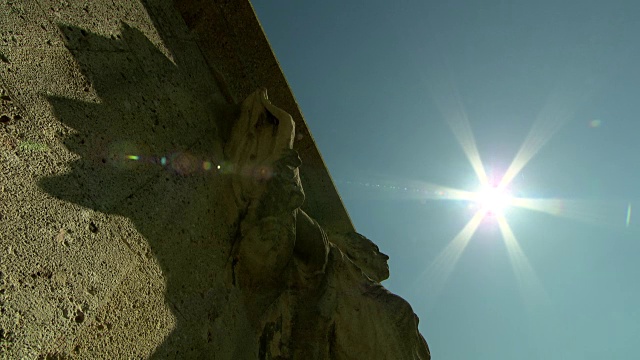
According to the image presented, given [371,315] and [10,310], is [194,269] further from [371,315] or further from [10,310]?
[371,315]

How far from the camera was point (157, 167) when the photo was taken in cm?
238

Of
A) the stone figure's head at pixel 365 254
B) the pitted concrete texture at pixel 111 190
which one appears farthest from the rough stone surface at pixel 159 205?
the stone figure's head at pixel 365 254

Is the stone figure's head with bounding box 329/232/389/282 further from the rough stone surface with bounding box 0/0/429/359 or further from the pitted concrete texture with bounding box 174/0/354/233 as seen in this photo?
the rough stone surface with bounding box 0/0/429/359

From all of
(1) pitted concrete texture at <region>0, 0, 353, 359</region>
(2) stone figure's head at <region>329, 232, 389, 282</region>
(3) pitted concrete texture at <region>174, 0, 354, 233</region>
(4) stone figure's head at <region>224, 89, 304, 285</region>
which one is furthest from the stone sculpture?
(2) stone figure's head at <region>329, 232, 389, 282</region>

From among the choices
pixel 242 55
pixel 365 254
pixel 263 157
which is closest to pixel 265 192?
pixel 263 157

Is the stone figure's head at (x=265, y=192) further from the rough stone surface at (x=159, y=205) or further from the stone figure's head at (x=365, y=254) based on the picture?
the stone figure's head at (x=365, y=254)

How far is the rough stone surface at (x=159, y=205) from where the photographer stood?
1.72 meters

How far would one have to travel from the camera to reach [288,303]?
3.13 metres

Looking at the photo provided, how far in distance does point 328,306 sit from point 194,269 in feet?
3.36

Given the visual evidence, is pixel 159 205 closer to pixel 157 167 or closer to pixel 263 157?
pixel 157 167

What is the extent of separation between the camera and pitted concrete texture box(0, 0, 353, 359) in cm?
167

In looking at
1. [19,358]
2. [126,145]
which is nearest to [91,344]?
[19,358]

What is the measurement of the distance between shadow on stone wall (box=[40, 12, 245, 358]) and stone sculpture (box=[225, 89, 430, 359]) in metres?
0.16

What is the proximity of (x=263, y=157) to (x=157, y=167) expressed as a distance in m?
0.70
